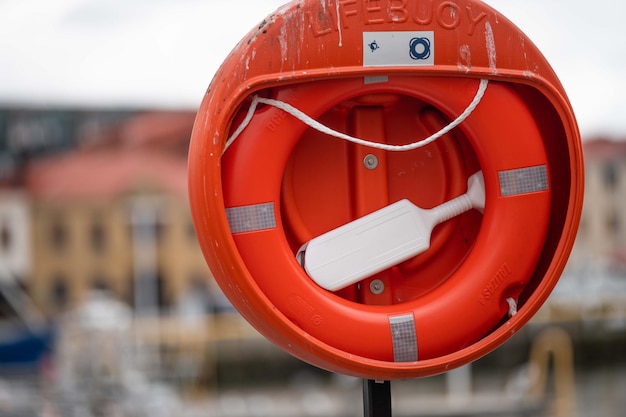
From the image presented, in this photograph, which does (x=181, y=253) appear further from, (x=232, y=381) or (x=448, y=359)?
(x=448, y=359)

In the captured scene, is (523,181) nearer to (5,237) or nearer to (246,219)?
(246,219)

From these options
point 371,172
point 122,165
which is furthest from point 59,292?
point 371,172

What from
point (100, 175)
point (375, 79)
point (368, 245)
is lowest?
point (100, 175)

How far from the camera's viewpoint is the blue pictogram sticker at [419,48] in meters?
1.39

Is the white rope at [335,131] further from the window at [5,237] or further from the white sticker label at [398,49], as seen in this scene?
the window at [5,237]

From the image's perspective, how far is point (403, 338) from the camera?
56.0 inches

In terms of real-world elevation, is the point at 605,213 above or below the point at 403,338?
below

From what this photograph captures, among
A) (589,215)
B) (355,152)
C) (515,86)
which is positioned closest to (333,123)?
(355,152)

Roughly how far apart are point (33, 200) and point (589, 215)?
10.6m

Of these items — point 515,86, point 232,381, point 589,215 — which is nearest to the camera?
point 515,86

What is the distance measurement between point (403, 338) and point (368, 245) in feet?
0.49

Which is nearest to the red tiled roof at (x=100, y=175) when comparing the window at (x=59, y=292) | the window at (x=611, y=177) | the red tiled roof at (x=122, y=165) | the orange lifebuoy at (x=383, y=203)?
the red tiled roof at (x=122, y=165)

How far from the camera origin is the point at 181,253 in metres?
18.7

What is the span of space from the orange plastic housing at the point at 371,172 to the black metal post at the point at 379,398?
0.24ft
